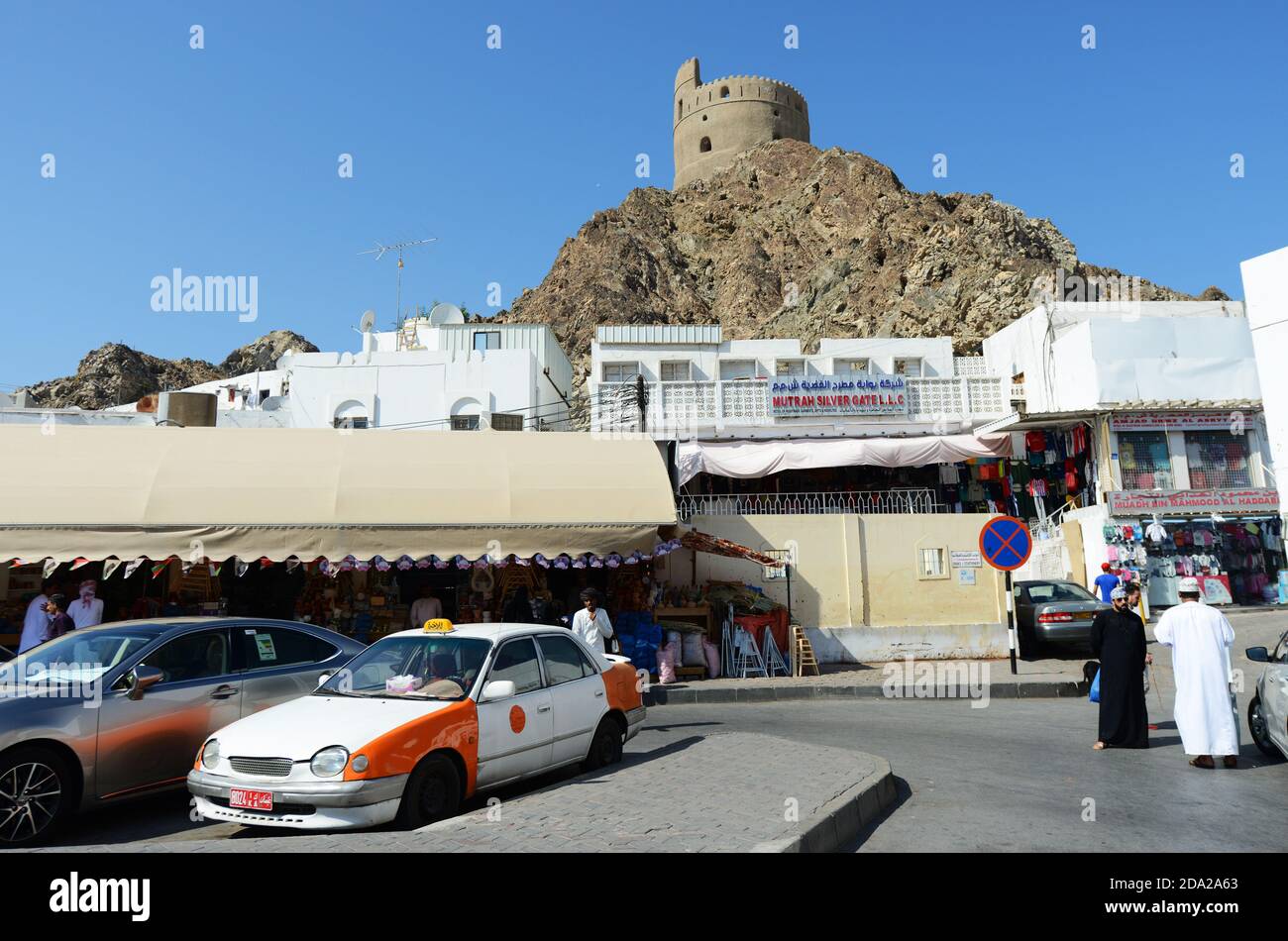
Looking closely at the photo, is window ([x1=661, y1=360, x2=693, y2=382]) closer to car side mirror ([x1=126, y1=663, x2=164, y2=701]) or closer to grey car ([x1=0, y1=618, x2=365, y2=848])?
grey car ([x1=0, y1=618, x2=365, y2=848])

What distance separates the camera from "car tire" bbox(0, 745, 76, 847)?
5.82m

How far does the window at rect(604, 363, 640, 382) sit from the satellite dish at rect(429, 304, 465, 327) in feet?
18.4

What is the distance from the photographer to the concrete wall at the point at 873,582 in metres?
17.1

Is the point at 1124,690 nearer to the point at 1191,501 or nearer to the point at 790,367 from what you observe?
the point at 1191,501

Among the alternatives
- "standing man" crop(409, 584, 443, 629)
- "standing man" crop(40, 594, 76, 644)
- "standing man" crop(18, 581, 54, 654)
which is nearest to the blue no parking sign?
"standing man" crop(409, 584, 443, 629)

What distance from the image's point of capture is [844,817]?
5699 millimetres

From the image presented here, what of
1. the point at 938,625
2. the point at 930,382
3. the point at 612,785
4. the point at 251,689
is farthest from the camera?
the point at 930,382

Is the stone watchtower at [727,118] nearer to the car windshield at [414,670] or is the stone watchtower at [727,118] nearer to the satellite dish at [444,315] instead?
the satellite dish at [444,315]

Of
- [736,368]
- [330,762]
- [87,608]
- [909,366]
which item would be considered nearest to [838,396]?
[736,368]

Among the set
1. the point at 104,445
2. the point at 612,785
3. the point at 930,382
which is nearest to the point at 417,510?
the point at 104,445

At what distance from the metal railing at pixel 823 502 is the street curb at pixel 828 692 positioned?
29.5 feet

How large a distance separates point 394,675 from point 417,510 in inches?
302
